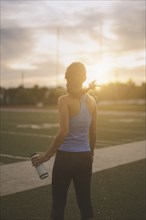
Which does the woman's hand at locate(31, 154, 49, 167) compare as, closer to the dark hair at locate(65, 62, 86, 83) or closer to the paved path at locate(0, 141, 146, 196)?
the dark hair at locate(65, 62, 86, 83)

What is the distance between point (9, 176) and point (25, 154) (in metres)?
2.61

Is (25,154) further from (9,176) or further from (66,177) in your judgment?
(66,177)

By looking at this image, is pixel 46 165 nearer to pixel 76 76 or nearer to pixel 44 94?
pixel 76 76

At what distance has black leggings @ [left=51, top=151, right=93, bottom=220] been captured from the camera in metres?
3.31

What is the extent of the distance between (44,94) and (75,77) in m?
49.7

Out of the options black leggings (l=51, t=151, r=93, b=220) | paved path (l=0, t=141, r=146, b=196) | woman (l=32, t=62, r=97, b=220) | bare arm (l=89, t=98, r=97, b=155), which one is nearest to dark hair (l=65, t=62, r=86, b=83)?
woman (l=32, t=62, r=97, b=220)

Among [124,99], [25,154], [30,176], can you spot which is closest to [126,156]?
[25,154]

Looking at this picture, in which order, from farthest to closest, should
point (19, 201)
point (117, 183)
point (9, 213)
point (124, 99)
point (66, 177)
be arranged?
point (124, 99), point (117, 183), point (19, 201), point (9, 213), point (66, 177)

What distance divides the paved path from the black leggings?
2758mm

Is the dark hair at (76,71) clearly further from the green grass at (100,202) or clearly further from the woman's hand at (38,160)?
the green grass at (100,202)

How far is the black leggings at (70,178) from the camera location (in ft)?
10.9

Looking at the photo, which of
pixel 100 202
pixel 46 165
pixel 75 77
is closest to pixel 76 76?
pixel 75 77

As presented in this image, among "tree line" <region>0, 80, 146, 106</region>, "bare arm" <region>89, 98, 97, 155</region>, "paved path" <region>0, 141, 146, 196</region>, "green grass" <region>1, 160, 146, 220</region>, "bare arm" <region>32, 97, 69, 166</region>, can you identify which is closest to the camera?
"bare arm" <region>32, 97, 69, 166</region>

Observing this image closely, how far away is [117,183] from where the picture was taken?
6.88 metres
